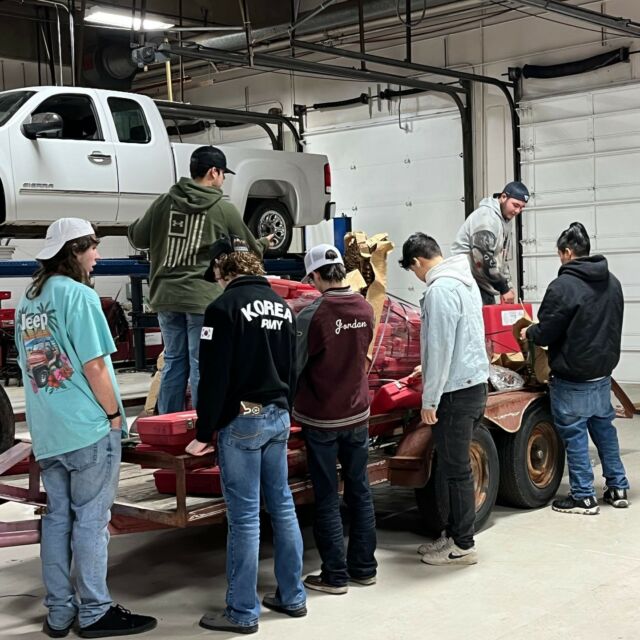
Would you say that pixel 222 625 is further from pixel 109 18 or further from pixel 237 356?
pixel 109 18

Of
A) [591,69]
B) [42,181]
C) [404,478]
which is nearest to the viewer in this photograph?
[404,478]

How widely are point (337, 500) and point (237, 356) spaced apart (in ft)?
3.88

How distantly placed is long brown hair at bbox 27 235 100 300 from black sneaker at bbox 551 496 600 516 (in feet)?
13.4

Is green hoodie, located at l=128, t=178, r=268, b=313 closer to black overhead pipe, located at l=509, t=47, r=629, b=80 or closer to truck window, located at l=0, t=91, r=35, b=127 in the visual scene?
truck window, located at l=0, t=91, r=35, b=127

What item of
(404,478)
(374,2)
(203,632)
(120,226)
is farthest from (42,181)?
(374,2)

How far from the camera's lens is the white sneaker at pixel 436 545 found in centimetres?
606

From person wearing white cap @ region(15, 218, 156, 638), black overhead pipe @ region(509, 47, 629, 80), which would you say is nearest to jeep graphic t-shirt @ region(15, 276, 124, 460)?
person wearing white cap @ region(15, 218, 156, 638)

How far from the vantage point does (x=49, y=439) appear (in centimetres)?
478

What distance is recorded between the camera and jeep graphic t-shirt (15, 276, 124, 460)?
4.73 m

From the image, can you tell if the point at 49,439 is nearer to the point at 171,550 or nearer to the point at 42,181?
the point at 171,550

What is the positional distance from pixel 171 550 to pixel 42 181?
15.7 ft

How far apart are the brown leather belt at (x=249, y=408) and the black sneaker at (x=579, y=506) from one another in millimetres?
3315

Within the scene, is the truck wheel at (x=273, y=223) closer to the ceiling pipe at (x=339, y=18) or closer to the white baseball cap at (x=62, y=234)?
the ceiling pipe at (x=339, y=18)

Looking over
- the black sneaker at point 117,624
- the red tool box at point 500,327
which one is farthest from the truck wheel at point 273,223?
the black sneaker at point 117,624
